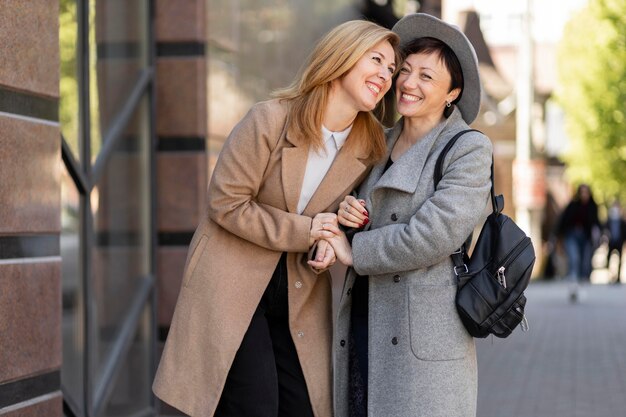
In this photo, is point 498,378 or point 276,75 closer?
point 276,75

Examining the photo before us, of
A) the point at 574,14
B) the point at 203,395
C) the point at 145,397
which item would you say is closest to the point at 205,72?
the point at 145,397

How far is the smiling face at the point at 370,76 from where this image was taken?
4070 millimetres

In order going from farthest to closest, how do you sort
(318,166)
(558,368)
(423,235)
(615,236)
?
(615,236) → (558,368) → (318,166) → (423,235)

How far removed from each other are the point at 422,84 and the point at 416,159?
0.25m

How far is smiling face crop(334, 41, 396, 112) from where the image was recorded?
4070 millimetres

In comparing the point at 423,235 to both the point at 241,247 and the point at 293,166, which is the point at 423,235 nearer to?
the point at 293,166

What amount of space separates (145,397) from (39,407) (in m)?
2.07

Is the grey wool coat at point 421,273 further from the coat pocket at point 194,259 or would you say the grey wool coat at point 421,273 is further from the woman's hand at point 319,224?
the coat pocket at point 194,259

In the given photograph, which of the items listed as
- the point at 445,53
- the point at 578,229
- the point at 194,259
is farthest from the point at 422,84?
the point at 578,229

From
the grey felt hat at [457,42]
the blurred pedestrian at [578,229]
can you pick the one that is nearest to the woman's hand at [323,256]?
the grey felt hat at [457,42]

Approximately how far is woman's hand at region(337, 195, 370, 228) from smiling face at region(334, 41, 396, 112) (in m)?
0.31

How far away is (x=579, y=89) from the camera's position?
38781mm

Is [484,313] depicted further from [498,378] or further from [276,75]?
[498,378]

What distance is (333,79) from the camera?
4.11 m
